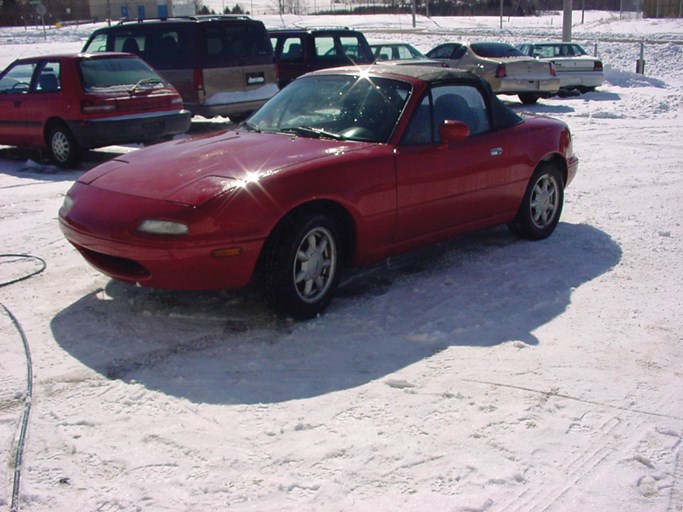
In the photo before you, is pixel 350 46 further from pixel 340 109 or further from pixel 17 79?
pixel 340 109

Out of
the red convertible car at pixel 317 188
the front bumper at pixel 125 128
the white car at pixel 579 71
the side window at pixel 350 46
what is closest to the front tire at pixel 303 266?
the red convertible car at pixel 317 188

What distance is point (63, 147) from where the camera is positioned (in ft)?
33.8

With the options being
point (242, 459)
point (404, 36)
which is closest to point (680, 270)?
point (242, 459)

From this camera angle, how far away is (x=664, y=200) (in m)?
8.23

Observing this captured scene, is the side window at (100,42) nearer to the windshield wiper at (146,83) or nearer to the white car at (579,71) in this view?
the windshield wiper at (146,83)

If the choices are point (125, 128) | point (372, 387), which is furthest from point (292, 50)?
point (372, 387)

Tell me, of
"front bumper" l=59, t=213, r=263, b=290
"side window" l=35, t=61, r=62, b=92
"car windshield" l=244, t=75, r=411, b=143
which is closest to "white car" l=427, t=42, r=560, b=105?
"side window" l=35, t=61, r=62, b=92

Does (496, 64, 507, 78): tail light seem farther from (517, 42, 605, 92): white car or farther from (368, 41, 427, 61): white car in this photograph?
(517, 42, 605, 92): white car

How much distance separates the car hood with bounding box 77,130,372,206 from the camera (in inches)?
185

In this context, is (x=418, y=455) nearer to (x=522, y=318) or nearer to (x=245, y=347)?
(x=245, y=347)

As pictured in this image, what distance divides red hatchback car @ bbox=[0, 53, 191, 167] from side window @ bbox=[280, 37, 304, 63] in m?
4.64

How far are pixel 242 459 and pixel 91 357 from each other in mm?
1413

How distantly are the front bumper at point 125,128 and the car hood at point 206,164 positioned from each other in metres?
4.78

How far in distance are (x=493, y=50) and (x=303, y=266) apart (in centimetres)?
1543
